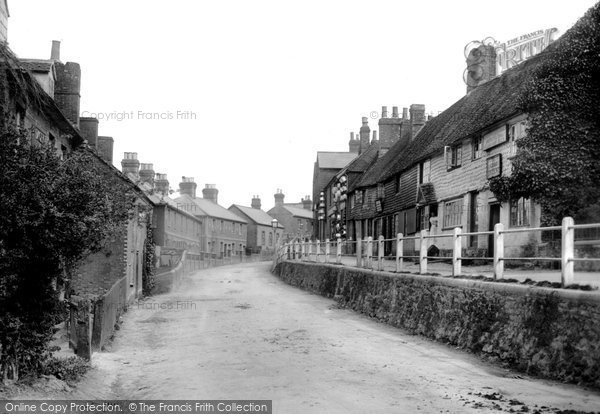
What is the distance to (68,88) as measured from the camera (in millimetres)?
20250

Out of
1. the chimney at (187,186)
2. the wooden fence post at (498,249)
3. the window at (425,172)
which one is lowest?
the wooden fence post at (498,249)

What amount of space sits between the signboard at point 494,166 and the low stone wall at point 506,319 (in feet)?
24.0

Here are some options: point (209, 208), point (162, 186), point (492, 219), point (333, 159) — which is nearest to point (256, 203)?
point (209, 208)

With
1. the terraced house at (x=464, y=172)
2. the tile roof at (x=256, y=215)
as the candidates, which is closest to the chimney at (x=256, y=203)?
the tile roof at (x=256, y=215)

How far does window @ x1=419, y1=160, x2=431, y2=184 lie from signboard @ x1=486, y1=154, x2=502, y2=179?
6.21 m

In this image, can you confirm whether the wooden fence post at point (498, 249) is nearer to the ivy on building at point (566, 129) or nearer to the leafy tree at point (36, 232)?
the leafy tree at point (36, 232)

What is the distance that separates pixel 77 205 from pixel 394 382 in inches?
213

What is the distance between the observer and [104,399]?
328 inches

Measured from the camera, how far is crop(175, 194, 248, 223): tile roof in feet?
212

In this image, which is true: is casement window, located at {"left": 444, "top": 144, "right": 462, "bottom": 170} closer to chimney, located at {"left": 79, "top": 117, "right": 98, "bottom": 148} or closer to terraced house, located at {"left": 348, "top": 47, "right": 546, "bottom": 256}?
terraced house, located at {"left": 348, "top": 47, "right": 546, "bottom": 256}

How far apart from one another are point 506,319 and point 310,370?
354cm

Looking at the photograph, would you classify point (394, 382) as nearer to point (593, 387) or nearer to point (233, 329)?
point (593, 387)

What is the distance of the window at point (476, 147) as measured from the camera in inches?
909

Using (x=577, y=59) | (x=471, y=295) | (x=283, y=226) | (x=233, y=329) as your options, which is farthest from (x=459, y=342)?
(x=283, y=226)
